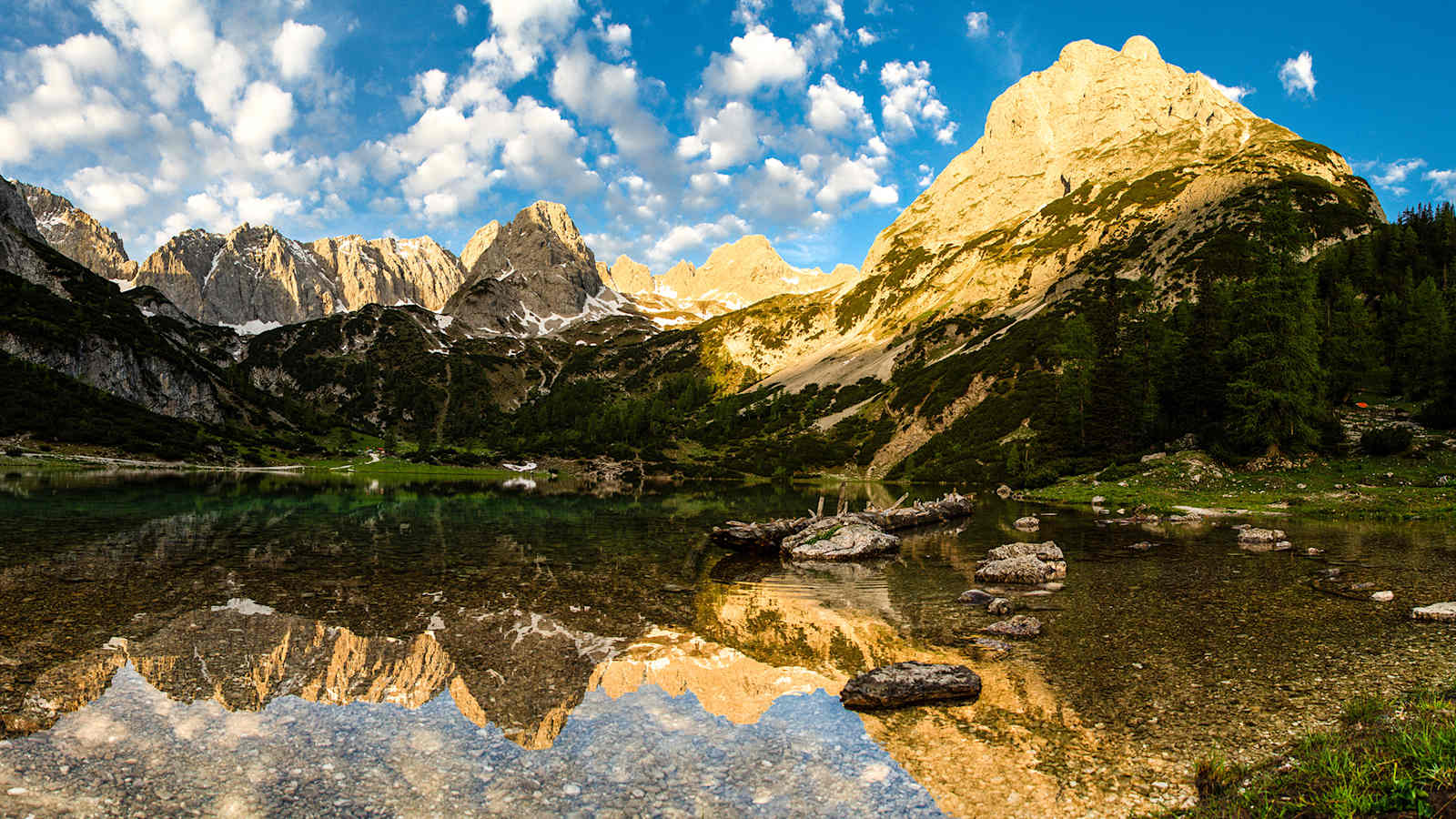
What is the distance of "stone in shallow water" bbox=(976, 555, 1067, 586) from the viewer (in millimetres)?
24969

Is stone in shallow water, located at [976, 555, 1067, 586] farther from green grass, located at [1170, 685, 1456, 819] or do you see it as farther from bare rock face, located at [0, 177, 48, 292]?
bare rock face, located at [0, 177, 48, 292]

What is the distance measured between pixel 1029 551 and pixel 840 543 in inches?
362

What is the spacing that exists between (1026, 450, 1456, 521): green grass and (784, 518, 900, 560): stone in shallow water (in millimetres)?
26445

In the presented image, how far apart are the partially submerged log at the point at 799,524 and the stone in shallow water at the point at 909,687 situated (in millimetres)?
22302

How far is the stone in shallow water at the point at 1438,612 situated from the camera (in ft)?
53.1

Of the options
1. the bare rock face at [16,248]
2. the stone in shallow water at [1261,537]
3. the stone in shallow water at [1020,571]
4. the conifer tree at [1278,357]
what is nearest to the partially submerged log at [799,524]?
the stone in shallow water at [1020,571]

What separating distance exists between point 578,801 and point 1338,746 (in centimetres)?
1072

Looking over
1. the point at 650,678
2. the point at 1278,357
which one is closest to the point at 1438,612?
the point at 650,678

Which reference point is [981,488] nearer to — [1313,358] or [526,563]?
[1313,358]

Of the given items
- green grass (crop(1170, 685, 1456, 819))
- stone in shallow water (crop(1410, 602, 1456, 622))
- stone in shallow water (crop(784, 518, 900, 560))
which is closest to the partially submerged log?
stone in shallow water (crop(784, 518, 900, 560))

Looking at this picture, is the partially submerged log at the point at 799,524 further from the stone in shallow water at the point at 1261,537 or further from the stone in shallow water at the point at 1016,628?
the stone in shallow water at the point at 1016,628

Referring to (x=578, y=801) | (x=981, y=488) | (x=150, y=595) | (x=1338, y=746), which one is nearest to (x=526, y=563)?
(x=150, y=595)

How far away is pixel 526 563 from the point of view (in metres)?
30.5

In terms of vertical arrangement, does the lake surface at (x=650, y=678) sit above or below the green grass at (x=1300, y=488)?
below
